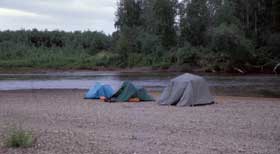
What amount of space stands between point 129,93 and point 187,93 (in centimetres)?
316

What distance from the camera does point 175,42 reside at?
210 ft

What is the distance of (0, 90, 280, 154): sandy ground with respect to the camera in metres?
9.70

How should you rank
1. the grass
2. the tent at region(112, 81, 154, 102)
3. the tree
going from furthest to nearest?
the tree < the tent at region(112, 81, 154, 102) < the grass

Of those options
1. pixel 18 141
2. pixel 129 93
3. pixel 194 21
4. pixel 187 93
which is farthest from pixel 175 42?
pixel 18 141

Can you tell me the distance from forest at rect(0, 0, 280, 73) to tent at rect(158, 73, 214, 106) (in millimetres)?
30703

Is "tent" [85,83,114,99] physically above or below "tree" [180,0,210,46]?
below

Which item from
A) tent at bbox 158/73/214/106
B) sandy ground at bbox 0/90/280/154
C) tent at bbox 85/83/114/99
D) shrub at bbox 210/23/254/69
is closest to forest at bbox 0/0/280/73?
shrub at bbox 210/23/254/69

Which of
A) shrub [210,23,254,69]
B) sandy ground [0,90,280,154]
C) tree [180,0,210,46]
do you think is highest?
tree [180,0,210,46]

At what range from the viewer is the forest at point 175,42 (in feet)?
174

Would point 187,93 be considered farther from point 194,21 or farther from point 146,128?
point 194,21

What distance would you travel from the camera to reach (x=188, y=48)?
195ft

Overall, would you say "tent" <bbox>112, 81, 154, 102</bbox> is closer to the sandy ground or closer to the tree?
the sandy ground

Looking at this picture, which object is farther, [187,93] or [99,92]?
[99,92]

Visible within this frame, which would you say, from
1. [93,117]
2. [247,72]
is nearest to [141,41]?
[247,72]
